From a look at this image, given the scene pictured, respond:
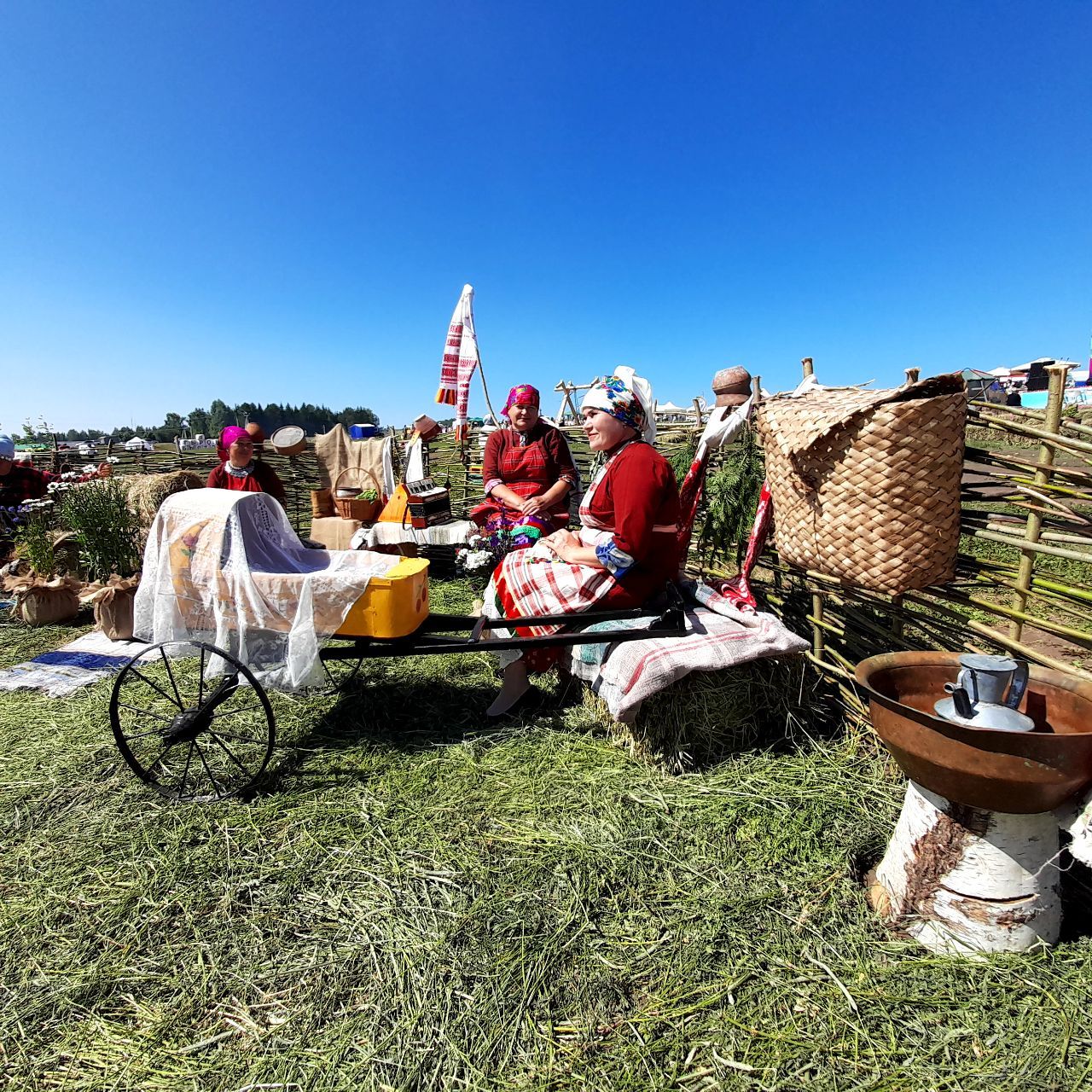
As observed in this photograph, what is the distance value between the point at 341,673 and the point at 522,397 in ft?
9.19

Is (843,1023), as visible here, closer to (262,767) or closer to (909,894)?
(909,894)

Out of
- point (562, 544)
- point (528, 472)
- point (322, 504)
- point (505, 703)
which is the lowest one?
point (505, 703)

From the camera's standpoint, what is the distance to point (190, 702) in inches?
166

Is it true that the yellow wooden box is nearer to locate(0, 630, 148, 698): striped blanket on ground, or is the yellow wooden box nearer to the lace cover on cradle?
the lace cover on cradle

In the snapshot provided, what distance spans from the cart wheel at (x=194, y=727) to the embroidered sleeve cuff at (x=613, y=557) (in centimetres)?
189

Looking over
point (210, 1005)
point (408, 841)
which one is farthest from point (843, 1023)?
point (210, 1005)

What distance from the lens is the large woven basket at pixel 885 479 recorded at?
7.06 feet

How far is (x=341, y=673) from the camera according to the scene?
479 centimetres

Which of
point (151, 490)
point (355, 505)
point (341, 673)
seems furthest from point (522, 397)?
point (151, 490)

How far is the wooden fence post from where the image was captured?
227 cm

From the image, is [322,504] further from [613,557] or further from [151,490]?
[613,557]

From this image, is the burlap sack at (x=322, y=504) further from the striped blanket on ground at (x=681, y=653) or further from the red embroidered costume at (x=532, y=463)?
the striped blanket on ground at (x=681, y=653)

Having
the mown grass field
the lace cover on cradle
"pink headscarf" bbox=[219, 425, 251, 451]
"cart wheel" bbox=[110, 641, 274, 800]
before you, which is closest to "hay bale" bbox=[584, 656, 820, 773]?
the mown grass field

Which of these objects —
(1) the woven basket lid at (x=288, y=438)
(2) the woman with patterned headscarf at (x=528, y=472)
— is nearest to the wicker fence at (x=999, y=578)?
(2) the woman with patterned headscarf at (x=528, y=472)
